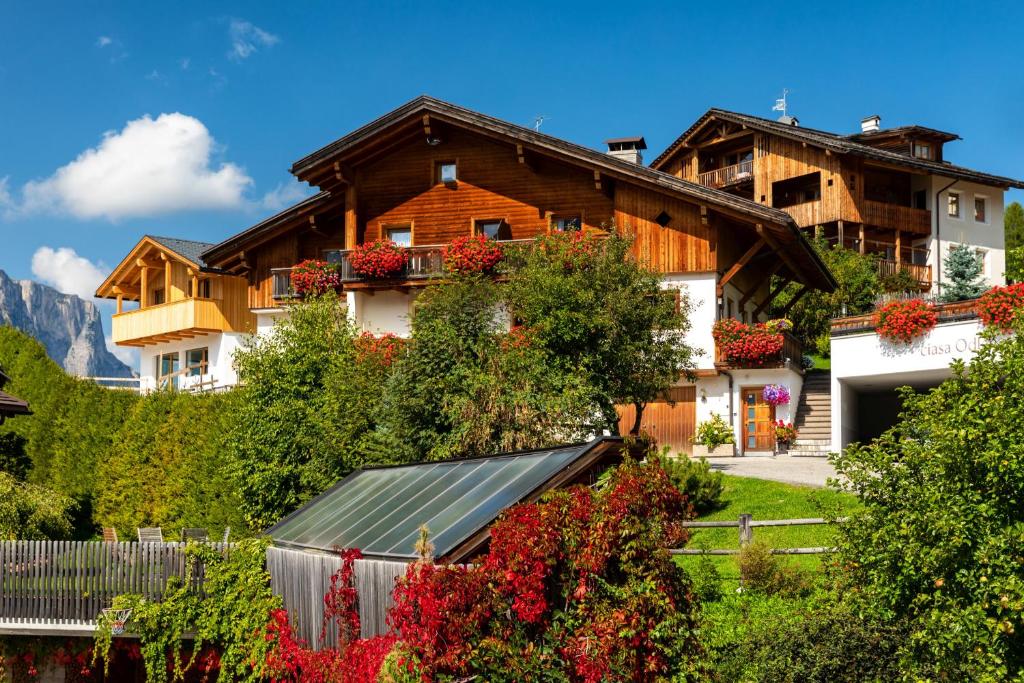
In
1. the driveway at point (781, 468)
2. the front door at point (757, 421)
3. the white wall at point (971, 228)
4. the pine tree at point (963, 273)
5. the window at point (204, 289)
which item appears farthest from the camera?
the white wall at point (971, 228)

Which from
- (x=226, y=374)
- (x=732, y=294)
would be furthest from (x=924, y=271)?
(x=226, y=374)

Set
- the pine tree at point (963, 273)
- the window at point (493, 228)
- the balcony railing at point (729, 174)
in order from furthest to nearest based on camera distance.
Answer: the balcony railing at point (729, 174) < the pine tree at point (963, 273) < the window at point (493, 228)

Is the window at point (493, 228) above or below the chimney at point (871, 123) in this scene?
below

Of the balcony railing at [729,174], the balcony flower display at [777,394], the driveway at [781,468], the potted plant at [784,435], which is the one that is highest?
the balcony railing at [729,174]

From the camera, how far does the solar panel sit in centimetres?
1120

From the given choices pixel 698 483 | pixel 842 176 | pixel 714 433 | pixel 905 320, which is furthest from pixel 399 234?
pixel 842 176

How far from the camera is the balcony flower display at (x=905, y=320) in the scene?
27.2 m

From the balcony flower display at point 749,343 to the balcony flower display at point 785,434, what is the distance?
5.27 ft

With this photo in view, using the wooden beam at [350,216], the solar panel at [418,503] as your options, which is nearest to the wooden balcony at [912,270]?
the wooden beam at [350,216]

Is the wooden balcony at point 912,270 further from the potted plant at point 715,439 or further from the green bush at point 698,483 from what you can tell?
the green bush at point 698,483

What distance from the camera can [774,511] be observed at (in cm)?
2059

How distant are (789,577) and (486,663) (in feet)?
22.1

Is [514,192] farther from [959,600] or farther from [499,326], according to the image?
[959,600]

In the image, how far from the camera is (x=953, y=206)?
50.9m
